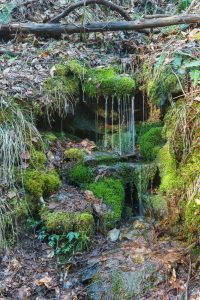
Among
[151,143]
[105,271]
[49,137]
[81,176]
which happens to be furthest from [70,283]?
[151,143]

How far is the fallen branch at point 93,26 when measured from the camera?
6410 mm

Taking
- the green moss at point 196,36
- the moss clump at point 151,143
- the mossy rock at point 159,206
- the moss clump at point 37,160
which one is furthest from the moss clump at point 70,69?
the mossy rock at point 159,206

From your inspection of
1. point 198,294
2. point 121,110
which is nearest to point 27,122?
point 121,110

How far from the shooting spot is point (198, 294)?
11.8 ft

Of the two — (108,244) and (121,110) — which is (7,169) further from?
(121,110)

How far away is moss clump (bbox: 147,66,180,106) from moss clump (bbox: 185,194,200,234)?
76.4 inches

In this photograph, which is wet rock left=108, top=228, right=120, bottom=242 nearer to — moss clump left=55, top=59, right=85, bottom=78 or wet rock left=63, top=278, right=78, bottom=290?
wet rock left=63, top=278, right=78, bottom=290

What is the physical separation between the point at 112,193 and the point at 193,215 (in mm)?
1185

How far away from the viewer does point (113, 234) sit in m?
4.66

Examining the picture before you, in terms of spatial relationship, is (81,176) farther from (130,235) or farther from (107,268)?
(107,268)

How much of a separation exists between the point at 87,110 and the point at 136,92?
876mm

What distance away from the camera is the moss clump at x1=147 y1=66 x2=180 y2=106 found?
5.65m

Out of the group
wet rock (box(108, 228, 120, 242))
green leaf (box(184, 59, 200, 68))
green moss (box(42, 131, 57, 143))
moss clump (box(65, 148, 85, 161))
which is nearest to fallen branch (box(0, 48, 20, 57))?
green moss (box(42, 131, 57, 143))

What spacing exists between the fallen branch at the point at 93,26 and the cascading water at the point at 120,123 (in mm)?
1378
